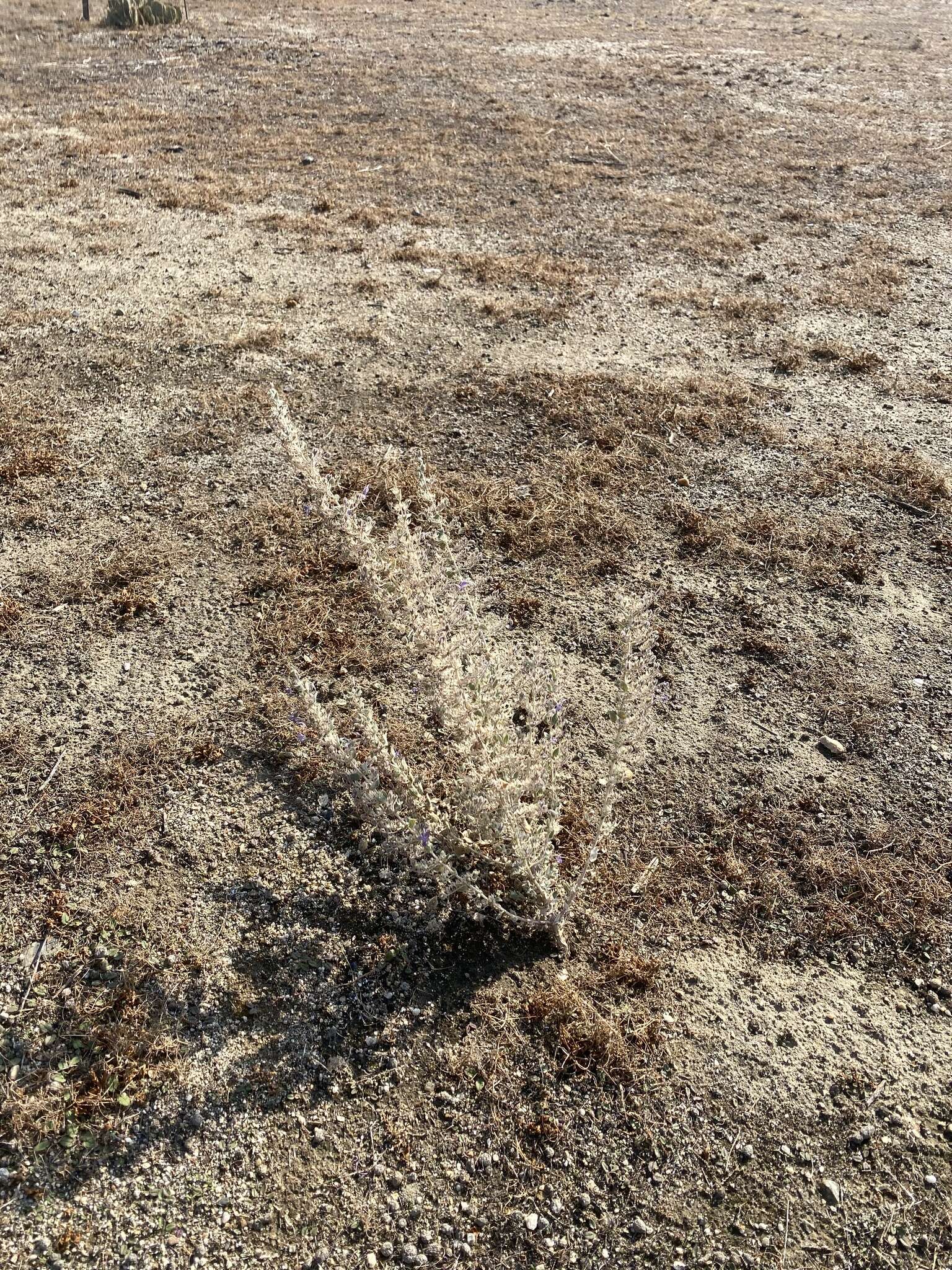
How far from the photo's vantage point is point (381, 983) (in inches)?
133

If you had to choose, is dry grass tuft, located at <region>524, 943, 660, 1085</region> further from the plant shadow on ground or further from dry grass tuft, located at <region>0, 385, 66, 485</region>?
dry grass tuft, located at <region>0, 385, 66, 485</region>

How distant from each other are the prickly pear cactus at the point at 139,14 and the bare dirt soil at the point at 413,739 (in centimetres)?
1047

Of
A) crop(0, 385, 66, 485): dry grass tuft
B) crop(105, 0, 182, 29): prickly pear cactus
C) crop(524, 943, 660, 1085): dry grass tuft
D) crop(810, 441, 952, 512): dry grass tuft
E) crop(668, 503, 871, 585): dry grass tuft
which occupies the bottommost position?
crop(524, 943, 660, 1085): dry grass tuft

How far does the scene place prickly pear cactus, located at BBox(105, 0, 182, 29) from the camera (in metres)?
18.2

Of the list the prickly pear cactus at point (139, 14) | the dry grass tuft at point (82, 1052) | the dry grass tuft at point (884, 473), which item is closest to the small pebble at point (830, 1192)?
the dry grass tuft at point (82, 1052)

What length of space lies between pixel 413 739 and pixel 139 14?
20.8m

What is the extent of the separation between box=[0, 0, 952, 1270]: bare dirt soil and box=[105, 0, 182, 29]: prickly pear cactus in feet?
34.3

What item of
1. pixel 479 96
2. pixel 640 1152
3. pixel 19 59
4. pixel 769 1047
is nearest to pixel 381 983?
pixel 640 1152

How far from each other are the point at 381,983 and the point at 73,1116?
114 cm

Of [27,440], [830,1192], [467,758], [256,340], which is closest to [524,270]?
[256,340]

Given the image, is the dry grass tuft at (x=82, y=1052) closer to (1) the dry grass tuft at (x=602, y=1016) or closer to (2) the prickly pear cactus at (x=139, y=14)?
(1) the dry grass tuft at (x=602, y=1016)

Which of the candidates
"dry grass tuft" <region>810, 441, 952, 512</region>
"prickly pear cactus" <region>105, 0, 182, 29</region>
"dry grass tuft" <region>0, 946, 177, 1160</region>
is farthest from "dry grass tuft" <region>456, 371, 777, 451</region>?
"prickly pear cactus" <region>105, 0, 182, 29</region>

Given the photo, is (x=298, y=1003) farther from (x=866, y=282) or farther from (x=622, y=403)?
(x=866, y=282)

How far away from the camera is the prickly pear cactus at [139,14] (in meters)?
18.2
